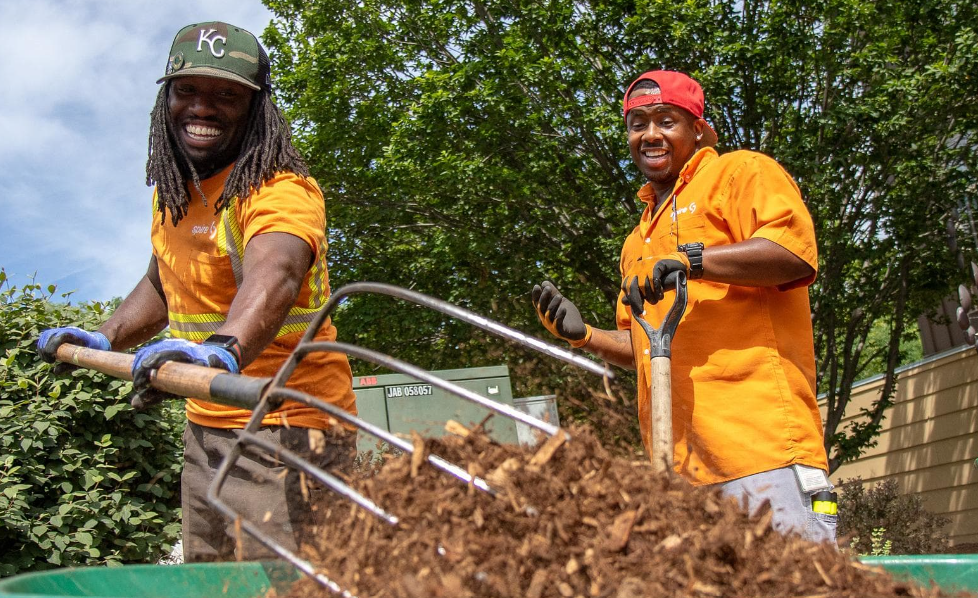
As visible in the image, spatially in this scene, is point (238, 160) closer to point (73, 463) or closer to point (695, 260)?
point (695, 260)

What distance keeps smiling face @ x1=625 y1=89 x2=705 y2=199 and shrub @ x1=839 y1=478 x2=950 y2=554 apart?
214 inches

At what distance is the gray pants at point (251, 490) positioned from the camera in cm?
178

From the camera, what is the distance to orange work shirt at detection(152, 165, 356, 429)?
2.17 metres

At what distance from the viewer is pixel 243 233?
225cm

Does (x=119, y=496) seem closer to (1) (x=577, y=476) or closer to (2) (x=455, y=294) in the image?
(1) (x=577, y=476)

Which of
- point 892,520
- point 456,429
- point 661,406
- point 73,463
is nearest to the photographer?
point 456,429

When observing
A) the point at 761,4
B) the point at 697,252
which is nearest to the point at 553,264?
the point at 761,4

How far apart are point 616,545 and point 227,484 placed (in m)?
1.20

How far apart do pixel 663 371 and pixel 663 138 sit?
2.91 ft

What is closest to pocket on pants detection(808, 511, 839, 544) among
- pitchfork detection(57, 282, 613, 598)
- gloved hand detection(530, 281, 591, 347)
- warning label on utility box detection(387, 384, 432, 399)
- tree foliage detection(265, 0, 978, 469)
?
gloved hand detection(530, 281, 591, 347)

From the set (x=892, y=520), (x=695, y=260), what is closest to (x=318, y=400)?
(x=695, y=260)

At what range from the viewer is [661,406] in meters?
2.09

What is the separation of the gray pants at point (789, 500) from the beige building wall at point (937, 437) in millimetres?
7377

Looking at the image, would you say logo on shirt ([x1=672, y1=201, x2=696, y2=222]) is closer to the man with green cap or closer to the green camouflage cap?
the man with green cap
